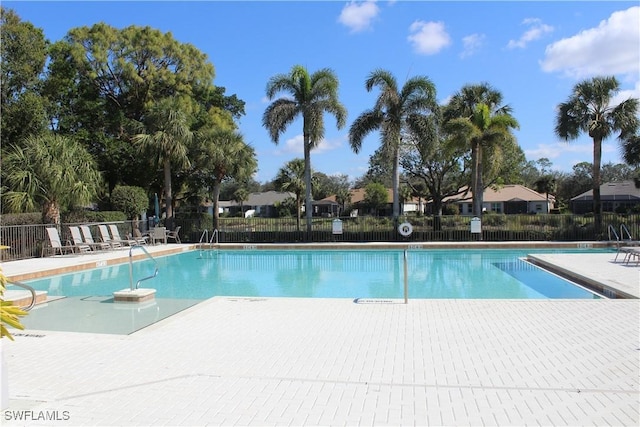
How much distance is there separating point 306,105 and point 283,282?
11.7m

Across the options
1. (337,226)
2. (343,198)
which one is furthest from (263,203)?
(337,226)

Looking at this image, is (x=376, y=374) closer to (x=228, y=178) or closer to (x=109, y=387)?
(x=109, y=387)

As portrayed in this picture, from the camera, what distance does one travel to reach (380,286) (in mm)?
11477

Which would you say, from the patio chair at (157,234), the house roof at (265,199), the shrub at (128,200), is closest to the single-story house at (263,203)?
the house roof at (265,199)

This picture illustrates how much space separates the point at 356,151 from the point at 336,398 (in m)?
19.4

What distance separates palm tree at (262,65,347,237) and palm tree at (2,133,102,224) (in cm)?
847

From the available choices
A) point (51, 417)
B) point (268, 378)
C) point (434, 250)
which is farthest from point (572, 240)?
point (51, 417)

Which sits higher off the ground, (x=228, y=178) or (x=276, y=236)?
(x=228, y=178)

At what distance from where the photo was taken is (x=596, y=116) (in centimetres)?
2128

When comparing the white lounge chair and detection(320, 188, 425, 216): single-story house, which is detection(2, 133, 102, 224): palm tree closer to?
the white lounge chair

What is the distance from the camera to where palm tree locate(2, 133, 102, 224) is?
15764mm

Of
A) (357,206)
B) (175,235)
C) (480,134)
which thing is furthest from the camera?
(357,206)

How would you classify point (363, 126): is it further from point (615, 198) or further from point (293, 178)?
point (615, 198)

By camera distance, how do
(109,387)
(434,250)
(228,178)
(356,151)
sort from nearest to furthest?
(109,387) → (434,250) → (356,151) → (228,178)
